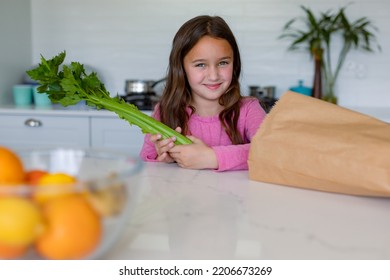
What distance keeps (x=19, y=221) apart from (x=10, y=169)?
11cm

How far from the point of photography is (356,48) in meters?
2.77

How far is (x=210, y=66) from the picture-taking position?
139 centimetres

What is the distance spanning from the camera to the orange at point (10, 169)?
1.51 feet

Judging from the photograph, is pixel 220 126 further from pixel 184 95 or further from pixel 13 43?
pixel 13 43

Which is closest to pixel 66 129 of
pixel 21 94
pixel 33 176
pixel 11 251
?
pixel 21 94

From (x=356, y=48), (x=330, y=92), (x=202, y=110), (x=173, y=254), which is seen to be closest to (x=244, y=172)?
(x=173, y=254)

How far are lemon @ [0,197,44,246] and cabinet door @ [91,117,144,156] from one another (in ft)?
6.65

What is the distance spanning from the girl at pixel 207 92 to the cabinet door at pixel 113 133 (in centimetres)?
90

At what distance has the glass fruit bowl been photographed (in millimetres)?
375

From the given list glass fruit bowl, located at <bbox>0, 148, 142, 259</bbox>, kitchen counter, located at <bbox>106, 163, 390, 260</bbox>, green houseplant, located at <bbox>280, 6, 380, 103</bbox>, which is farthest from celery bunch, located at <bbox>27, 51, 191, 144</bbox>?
green houseplant, located at <bbox>280, 6, 380, 103</bbox>

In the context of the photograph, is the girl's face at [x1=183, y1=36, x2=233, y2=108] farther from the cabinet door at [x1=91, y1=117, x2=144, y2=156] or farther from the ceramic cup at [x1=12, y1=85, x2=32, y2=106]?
the ceramic cup at [x1=12, y1=85, x2=32, y2=106]

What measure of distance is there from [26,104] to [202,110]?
1.55 metres

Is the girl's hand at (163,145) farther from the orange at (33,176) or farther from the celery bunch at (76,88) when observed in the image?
the orange at (33,176)

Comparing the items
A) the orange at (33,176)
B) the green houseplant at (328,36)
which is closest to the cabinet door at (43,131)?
the green houseplant at (328,36)
